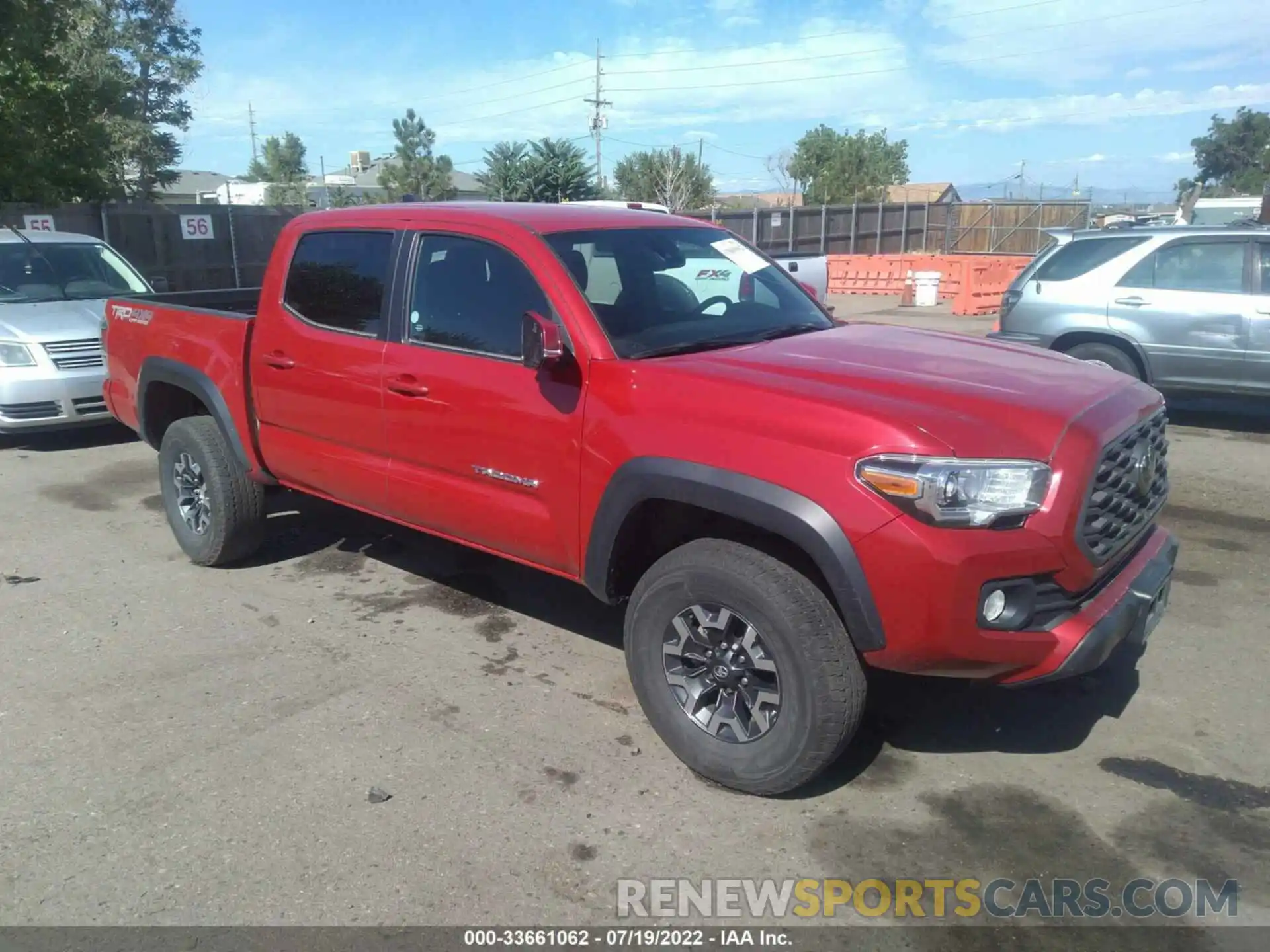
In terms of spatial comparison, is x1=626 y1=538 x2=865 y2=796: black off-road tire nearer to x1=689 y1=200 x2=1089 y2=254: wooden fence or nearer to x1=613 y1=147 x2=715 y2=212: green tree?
x1=689 y1=200 x2=1089 y2=254: wooden fence

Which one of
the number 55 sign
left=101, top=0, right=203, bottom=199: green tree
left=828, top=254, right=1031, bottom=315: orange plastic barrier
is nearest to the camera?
left=828, top=254, right=1031, bottom=315: orange plastic barrier

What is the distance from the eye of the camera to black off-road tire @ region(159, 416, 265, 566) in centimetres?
539

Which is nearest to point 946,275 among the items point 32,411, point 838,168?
point 32,411

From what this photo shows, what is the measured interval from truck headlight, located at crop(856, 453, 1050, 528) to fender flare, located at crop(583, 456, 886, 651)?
195mm

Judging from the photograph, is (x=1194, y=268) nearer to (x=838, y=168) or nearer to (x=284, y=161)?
(x=838, y=168)

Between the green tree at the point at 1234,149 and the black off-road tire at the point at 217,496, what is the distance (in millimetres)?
81746

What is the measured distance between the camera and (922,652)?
→ 3018mm

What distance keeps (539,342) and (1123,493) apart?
2.02 meters

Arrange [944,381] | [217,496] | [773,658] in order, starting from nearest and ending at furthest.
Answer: [773,658], [944,381], [217,496]

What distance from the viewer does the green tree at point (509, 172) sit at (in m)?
22.9

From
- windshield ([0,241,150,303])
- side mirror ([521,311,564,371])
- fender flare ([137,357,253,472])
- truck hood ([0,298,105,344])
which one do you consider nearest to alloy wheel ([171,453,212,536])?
fender flare ([137,357,253,472])

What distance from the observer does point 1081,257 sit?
9016mm

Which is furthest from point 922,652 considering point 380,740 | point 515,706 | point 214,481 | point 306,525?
point 306,525

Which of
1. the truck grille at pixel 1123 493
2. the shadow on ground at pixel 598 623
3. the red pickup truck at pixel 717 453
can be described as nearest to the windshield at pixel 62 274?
the shadow on ground at pixel 598 623
